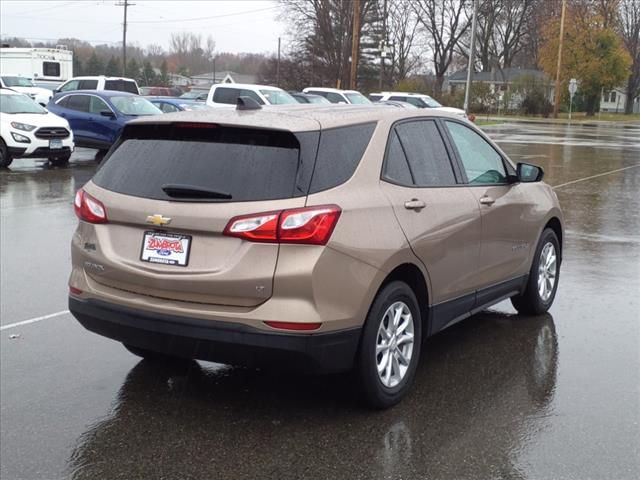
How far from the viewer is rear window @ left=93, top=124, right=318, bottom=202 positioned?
4.21m

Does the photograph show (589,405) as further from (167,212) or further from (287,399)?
(167,212)

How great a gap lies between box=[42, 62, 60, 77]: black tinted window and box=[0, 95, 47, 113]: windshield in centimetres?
2355

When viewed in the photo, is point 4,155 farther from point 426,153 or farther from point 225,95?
point 426,153

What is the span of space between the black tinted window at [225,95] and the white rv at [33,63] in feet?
61.8

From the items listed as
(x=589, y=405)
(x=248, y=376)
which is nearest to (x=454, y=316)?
(x=589, y=405)

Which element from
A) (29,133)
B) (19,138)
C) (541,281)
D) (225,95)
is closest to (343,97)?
(225,95)

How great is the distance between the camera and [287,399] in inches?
190

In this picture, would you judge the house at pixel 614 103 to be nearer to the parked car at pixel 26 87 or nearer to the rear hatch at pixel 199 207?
the parked car at pixel 26 87

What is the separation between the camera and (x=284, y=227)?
4074mm

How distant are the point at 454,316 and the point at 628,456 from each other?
4.90 ft

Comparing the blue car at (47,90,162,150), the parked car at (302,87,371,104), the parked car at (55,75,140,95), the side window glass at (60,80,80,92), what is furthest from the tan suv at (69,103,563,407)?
the parked car at (302,87,371,104)

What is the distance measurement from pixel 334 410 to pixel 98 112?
18.0m

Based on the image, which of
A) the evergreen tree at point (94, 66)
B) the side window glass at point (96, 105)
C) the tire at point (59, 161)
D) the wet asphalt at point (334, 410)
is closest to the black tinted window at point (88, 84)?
the side window glass at point (96, 105)

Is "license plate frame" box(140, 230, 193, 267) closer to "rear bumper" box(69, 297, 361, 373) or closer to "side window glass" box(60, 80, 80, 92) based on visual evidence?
"rear bumper" box(69, 297, 361, 373)
